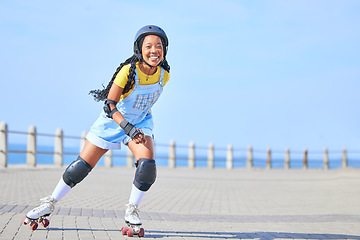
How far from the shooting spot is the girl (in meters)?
4.90

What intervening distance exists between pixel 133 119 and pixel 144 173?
563 mm

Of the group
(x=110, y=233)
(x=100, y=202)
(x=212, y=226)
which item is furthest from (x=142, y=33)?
(x=100, y=202)

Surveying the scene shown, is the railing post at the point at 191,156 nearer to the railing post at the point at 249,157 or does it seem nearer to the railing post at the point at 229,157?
the railing post at the point at 229,157

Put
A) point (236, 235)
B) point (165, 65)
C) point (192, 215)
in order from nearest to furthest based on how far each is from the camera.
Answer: point (165, 65) < point (236, 235) < point (192, 215)

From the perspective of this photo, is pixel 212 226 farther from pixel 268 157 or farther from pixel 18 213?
pixel 268 157

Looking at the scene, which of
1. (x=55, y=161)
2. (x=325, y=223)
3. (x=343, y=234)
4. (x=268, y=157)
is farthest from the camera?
(x=268, y=157)

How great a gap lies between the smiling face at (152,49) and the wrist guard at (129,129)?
0.61m

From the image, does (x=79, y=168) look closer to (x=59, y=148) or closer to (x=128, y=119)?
(x=128, y=119)

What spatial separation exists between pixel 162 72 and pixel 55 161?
53.0ft

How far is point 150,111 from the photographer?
17.3ft

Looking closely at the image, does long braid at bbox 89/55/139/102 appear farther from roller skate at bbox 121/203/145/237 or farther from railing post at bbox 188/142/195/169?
railing post at bbox 188/142/195/169

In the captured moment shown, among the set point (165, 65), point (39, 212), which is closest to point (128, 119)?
point (165, 65)

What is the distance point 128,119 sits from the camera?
5094mm

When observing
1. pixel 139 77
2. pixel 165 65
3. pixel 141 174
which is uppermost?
pixel 165 65
